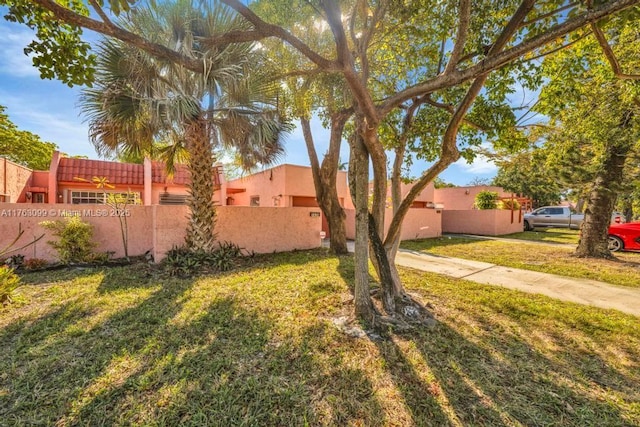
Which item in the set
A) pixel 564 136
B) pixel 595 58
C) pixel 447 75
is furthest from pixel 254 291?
pixel 564 136

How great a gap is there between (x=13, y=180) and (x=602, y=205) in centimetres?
2400

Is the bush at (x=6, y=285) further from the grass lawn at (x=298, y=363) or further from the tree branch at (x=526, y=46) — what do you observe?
the tree branch at (x=526, y=46)

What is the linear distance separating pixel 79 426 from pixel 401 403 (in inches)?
110

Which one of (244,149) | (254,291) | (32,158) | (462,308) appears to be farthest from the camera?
(32,158)

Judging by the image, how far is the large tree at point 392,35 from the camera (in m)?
3.13

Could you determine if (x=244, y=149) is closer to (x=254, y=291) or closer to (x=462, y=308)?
(x=254, y=291)

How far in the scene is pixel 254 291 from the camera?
18.9 ft

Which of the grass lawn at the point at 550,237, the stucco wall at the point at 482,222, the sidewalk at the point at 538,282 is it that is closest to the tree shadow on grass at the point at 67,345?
the sidewalk at the point at 538,282

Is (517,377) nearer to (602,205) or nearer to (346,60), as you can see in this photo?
(346,60)

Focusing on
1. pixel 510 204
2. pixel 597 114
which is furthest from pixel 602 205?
pixel 510 204

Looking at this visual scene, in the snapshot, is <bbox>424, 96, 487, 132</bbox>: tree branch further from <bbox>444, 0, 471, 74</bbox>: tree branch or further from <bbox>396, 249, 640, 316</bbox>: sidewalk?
<bbox>396, 249, 640, 316</bbox>: sidewalk

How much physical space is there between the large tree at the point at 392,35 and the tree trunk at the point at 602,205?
6.38 metres

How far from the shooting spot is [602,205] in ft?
30.1

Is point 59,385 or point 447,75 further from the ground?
point 447,75
